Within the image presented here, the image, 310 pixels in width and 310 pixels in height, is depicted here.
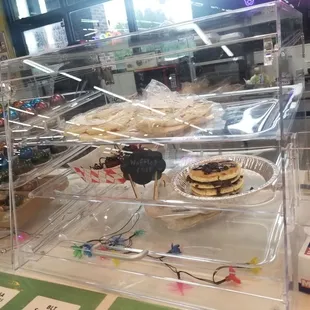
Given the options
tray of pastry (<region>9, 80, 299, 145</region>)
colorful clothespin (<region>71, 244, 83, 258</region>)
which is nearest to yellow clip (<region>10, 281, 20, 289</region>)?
colorful clothespin (<region>71, 244, 83, 258</region>)

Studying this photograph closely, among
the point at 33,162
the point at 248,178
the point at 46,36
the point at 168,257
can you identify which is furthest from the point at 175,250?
the point at 46,36

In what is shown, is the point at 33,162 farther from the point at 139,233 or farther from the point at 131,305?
the point at 131,305

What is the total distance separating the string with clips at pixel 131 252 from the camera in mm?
790

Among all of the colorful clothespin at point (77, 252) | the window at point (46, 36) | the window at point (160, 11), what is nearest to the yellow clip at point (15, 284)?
the colorful clothespin at point (77, 252)

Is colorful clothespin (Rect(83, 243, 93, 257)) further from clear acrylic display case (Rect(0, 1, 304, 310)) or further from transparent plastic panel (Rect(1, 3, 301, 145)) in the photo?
transparent plastic panel (Rect(1, 3, 301, 145))

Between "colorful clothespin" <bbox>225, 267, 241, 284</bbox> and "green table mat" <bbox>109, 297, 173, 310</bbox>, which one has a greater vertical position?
"colorful clothespin" <bbox>225, 267, 241, 284</bbox>

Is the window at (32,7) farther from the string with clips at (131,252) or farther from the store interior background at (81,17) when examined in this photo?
the string with clips at (131,252)

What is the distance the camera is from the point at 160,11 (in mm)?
3824

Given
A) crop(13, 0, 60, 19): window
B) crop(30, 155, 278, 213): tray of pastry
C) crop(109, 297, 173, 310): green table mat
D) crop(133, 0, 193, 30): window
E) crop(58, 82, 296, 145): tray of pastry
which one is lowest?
crop(109, 297, 173, 310): green table mat

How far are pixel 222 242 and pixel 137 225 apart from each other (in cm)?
28

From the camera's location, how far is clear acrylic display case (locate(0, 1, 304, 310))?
2.55 ft

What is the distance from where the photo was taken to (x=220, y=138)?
75 cm

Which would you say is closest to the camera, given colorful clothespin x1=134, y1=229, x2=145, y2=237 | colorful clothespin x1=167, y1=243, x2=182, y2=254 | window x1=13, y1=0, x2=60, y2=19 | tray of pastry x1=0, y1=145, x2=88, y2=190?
colorful clothespin x1=167, y1=243, x2=182, y2=254

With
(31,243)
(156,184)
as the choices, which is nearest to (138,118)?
(156,184)
